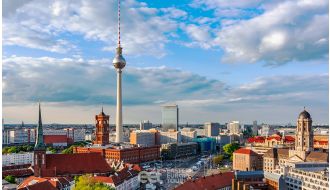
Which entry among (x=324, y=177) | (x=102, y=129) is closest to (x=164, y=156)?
(x=102, y=129)

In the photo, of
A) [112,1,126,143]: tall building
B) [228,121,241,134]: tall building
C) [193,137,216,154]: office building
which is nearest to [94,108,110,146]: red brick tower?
[112,1,126,143]: tall building

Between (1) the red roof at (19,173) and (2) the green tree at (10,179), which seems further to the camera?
(1) the red roof at (19,173)

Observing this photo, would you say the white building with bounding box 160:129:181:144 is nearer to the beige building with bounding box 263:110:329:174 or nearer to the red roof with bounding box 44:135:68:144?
the red roof with bounding box 44:135:68:144

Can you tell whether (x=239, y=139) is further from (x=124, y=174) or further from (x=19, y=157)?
(x=124, y=174)

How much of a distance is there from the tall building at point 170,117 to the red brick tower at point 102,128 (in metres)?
86.9

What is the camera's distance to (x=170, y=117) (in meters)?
148

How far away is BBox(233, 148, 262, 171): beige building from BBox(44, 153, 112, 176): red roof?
1847 centimetres

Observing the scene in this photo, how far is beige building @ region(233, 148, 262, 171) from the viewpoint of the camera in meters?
47.5

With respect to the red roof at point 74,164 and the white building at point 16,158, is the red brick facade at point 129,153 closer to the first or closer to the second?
the white building at point 16,158

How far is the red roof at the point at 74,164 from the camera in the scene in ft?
111

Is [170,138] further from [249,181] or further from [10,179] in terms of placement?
[10,179]

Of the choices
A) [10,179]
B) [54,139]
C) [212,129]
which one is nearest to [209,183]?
[10,179]

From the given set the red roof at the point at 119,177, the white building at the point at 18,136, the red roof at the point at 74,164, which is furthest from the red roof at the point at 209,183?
the white building at the point at 18,136

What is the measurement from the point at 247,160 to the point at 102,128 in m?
21.3
